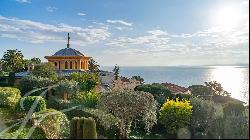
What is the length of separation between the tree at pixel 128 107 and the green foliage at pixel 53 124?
335 cm

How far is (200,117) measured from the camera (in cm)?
2584

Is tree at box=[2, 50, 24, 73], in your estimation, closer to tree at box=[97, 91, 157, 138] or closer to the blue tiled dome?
the blue tiled dome

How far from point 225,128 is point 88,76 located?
29.1 metres

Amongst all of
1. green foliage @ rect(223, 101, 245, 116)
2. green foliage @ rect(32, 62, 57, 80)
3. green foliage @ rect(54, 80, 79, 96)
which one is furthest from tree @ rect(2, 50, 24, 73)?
green foliage @ rect(223, 101, 245, 116)

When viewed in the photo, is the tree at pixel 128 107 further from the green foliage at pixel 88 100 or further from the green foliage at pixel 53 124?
the green foliage at pixel 88 100

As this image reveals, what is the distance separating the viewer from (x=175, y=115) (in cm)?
2666

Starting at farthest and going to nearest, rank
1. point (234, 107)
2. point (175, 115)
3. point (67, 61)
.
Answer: point (67, 61), point (234, 107), point (175, 115)

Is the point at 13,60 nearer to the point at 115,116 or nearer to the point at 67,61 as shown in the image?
the point at 67,61

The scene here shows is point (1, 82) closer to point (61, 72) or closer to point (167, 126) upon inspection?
point (61, 72)

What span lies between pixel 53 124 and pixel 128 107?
17.6 ft

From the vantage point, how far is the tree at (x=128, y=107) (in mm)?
25859

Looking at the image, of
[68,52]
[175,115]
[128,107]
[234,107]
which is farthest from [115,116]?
[68,52]

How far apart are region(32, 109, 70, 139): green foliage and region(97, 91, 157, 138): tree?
3.35 m

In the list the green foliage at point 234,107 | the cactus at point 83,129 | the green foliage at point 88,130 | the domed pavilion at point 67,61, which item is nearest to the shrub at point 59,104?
the green foliage at point 234,107
